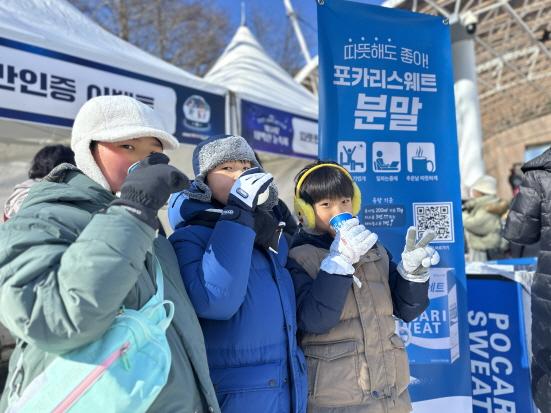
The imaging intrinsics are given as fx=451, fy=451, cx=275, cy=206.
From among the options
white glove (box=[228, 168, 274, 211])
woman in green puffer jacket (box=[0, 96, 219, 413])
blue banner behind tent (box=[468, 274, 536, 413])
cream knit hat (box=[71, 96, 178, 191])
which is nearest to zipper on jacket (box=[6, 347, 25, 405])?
woman in green puffer jacket (box=[0, 96, 219, 413])

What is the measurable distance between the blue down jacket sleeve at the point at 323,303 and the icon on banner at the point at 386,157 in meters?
Answer: 1.17

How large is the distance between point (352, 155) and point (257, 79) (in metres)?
2.99

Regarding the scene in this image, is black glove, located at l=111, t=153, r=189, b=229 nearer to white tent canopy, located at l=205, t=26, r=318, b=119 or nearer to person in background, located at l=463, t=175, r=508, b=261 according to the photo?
white tent canopy, located at l=205, t=26, r=318, b=119

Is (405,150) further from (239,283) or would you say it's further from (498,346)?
(239,283)

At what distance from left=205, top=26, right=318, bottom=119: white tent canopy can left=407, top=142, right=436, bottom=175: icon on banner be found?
210 cm

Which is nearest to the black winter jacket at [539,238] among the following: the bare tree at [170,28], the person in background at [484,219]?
the person in background at [484,219]

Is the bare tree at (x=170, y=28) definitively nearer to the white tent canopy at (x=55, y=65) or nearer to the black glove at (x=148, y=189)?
the white tent canopy at (x=55, y=65)

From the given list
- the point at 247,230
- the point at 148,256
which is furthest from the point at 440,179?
the point at 148,256

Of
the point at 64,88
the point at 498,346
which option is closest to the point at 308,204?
the point at 498,346

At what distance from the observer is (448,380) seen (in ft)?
7.80

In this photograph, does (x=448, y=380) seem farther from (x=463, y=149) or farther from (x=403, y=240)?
(x=463, y=149)

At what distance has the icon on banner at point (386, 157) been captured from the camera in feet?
7.95

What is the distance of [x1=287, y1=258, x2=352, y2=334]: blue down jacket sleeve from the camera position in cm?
137

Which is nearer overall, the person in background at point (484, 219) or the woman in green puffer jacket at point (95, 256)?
the woman in green puffer jacket at point (95, 256)
